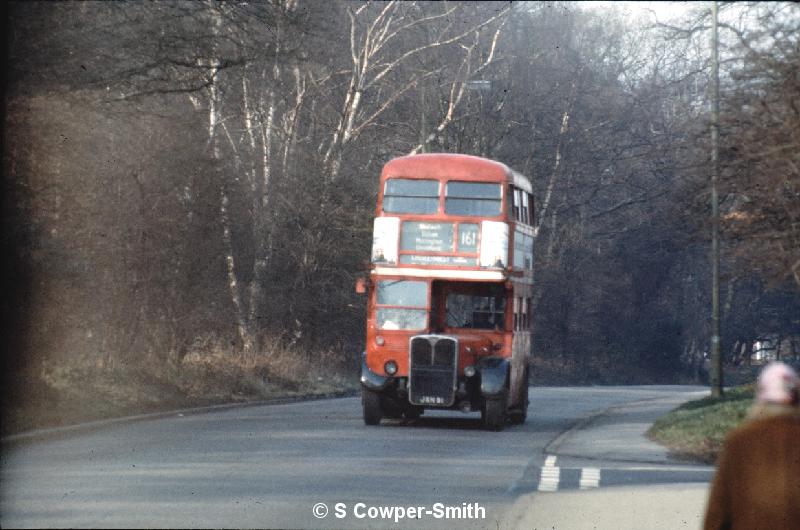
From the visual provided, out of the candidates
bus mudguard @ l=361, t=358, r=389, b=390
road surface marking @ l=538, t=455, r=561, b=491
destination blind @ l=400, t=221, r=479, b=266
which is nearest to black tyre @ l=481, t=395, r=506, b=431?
bus mudguard @ l=361, t=358, r=389, b=390

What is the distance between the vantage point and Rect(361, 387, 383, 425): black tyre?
24.3 metres

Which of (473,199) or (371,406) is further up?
(473,199)

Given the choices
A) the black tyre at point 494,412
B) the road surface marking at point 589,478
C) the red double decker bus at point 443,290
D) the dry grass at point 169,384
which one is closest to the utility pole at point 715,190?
the red double decker bus at point 443,290

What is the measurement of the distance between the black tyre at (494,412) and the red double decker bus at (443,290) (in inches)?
0.7

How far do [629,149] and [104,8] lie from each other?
43.6 metres

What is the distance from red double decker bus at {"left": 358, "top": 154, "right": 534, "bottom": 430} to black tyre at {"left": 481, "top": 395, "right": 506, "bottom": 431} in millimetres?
17

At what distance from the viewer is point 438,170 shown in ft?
81.3

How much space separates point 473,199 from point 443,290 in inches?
64.1

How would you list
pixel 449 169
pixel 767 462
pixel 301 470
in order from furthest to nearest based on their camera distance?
pixel 449 169
pixel 301 470
pixel 767 462

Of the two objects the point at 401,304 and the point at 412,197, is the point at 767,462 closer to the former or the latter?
the point at 401,304

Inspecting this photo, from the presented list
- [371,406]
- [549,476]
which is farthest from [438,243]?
[549,476]

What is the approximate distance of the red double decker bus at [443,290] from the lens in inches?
945

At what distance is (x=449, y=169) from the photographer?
24797mm

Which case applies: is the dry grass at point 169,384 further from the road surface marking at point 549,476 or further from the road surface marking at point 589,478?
the road surface marking at point 589,478
